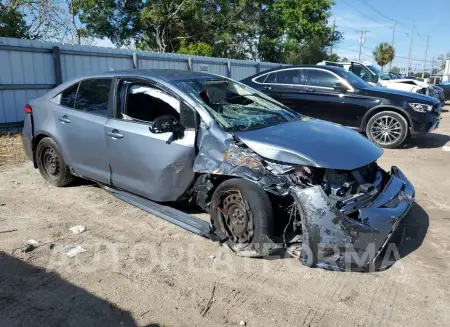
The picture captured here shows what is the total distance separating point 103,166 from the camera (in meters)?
4.50

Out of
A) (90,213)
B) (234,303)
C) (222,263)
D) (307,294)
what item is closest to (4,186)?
(90,213)

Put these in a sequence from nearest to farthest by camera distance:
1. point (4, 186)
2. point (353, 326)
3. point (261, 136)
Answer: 1. point (353, 326)
2. point (261, 136)
3. point (4, 186)

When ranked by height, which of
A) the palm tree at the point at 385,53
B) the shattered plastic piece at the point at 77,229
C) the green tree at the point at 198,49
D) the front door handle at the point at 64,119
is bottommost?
the shattered plastic piece at the point at 77,229

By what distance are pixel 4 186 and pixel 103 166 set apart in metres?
1.95

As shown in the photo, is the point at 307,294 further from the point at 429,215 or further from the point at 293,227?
the point at 429,215

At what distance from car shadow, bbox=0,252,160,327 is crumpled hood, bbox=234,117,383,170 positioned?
166cm

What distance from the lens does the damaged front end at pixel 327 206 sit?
3.07 metres

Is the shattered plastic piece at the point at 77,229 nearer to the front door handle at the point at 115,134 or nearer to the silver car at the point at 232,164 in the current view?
the silver car at the point at 232,164

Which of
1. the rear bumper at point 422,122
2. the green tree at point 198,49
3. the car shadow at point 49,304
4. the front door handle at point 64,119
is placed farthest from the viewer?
the green tree at point 198,49

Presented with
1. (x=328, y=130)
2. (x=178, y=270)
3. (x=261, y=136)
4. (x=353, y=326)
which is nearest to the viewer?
(x=353, y=326)

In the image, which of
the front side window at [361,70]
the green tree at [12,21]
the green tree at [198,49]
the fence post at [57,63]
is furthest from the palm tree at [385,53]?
the fence post at [57,63]

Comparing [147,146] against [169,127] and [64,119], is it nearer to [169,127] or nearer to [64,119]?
[169,127]

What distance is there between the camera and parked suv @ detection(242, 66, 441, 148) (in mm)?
7852

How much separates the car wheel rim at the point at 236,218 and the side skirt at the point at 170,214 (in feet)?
0.58
